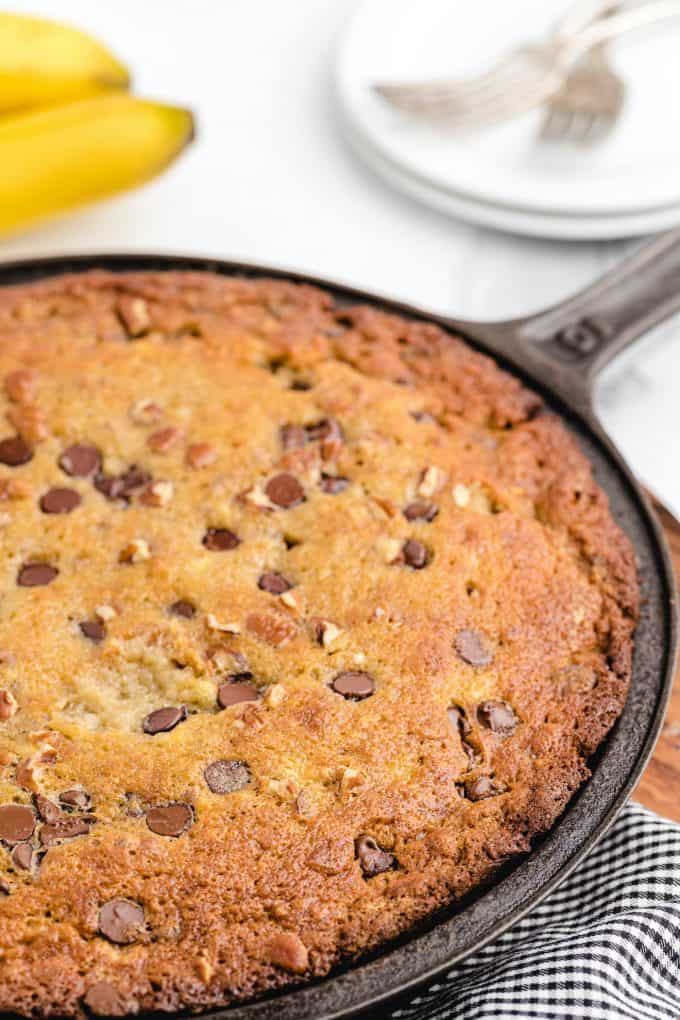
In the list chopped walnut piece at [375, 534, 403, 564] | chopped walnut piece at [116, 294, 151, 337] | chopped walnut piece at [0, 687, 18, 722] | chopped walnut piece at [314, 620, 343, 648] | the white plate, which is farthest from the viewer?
the white plate

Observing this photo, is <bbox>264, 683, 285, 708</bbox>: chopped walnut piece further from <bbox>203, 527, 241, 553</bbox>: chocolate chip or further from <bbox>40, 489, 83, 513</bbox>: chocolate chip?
<bbox>40, 489, 83, 513</bbox>: chocolate chip

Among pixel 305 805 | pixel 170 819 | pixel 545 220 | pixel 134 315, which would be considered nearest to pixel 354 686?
pixel 305 805

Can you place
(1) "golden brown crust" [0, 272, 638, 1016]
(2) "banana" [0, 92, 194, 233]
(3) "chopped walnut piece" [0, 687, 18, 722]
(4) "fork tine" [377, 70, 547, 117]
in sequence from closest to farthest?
(1) "golden brown crust" [0, 272, 638, 1016]
(3) "chopped walnut piece" [0, 687, 18, 722]
(2) "banana" [0, 92, 194, 233]
(4) "fork tine" [377, 70, 547, 117]

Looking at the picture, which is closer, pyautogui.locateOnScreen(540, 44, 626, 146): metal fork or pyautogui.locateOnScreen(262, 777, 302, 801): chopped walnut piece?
pyautogui.locateOnScreen(262, 777, 302, 801): chopped walnut piece

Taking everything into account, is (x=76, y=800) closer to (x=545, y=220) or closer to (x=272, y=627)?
(x=272, y=627)

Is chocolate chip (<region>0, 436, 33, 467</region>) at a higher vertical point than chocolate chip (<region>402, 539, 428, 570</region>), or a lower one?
lower

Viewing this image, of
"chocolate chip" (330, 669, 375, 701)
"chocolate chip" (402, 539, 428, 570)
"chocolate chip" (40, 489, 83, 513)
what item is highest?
"chocolate chip" (402, 539, 428, 570)

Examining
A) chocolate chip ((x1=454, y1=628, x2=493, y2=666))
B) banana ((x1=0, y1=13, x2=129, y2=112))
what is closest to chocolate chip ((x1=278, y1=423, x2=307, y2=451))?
chocolate chip ((x1=454, y1=628, x2=493, y2=666))
